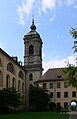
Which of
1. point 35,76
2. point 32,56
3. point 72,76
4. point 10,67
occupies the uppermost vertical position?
point 32,56

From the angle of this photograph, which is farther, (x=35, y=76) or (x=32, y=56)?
(x=32, y=56)

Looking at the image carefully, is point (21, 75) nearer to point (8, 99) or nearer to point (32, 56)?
point (32, 56)

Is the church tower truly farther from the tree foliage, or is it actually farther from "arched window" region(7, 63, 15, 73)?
the tree foliage

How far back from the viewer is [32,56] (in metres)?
90.1

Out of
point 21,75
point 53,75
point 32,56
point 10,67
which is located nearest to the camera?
point 10,67

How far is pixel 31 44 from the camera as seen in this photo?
91.8m

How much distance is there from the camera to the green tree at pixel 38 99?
74.9 m

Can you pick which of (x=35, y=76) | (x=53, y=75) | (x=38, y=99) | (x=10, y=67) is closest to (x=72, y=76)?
(x=38, y=99)

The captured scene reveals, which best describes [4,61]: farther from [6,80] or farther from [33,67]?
[33,67]

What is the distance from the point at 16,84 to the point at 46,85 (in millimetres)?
10089

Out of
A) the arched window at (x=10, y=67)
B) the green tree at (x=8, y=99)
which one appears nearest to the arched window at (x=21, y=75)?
the arched window at (x=10, y=67)

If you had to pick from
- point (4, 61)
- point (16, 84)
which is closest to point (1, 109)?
point (4, 61)

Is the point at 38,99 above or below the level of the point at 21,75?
below

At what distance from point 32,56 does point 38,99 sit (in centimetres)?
1820
